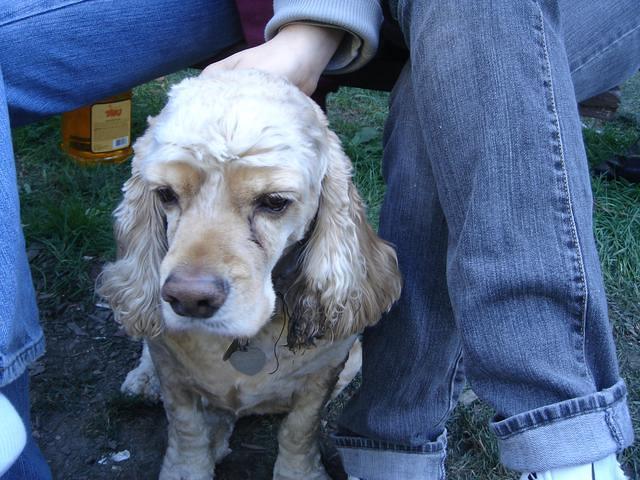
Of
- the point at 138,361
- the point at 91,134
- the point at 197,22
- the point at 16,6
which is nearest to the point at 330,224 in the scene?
the point at 197,22

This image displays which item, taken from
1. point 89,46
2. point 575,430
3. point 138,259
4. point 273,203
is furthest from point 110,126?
point 575,430

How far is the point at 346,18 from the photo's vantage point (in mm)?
1661

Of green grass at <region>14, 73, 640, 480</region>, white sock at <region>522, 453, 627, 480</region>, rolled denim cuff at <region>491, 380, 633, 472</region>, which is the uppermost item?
rolled denim cuff at <region>491, 380, 633, 472</region>

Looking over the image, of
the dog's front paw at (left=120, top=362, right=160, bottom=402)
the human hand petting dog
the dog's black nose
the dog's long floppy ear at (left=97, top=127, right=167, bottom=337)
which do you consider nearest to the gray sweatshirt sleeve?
the human hand petting dog

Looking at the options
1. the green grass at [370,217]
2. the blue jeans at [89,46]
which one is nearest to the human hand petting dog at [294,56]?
the blue jeans at [89,46]

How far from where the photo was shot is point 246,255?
1399mm

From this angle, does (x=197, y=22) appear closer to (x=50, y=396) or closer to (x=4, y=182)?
(x=4, y=182)

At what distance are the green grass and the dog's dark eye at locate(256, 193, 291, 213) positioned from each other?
0.97 m

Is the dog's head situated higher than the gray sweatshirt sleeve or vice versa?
the gray sweatshirt sleeve

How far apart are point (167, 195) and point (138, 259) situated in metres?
0.30

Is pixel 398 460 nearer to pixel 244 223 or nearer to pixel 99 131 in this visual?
pixel 244 223

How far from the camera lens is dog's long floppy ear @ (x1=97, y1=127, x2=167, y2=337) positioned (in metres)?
1.66

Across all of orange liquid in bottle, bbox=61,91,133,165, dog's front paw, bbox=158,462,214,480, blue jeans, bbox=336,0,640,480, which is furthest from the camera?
orange liquid in bottle, bbox=61,91,133,165

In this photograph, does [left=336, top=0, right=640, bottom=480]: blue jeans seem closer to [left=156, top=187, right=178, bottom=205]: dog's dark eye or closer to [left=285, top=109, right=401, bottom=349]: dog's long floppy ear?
[left=285, top=109, right=401, bottom=349]: dog's long floppy ear
